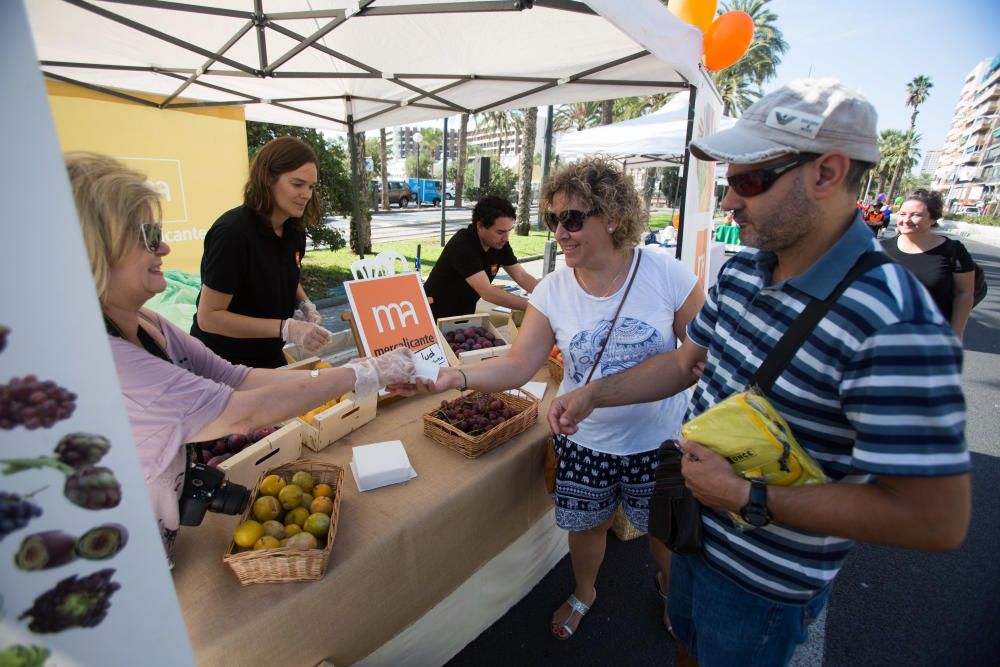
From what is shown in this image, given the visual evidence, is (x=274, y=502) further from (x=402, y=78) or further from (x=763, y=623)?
(x=402, y=78)

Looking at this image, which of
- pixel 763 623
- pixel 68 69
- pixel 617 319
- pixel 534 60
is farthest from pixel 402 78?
pixel 763 623

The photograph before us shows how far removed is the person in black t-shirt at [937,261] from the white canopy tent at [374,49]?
2.29 meters

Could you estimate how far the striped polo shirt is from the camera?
87 centimetres

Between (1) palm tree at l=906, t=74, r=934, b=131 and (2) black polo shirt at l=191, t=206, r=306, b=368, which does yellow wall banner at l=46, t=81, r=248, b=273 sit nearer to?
(2) black polo shirt at l=191, t=206, r=306, b=368

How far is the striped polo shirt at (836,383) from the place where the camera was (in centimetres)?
87

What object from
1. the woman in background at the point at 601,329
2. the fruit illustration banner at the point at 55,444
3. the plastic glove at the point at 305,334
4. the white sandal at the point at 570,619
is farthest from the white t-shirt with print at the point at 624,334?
the fruit illustration banner at the point at 55,444

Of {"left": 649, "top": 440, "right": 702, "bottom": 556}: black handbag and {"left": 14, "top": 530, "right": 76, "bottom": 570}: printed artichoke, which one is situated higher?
{"left": 14, "top": 530, "right": 76, "bottom": 570}: printed artichoke

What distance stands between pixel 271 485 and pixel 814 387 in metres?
1.61

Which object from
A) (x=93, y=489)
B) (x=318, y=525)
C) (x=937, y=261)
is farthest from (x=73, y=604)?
(x=937, y=261)

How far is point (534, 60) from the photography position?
3605mm

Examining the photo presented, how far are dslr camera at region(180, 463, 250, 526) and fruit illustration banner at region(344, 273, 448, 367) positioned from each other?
1046 millimetres

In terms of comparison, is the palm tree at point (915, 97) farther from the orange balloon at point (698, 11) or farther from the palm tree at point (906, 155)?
the orange balloon at point (698, 11)

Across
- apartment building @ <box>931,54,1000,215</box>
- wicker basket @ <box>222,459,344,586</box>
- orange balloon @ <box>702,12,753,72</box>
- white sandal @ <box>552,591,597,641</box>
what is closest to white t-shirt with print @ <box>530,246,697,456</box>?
white sandal @ <box>552,591,597,641</box>

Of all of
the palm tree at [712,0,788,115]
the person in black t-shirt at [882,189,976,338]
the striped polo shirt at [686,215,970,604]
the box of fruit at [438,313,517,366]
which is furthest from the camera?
the palm tree at [712,0,788,115]
